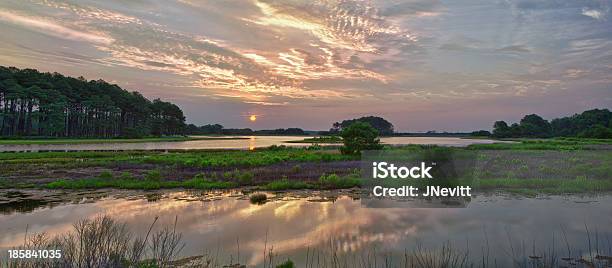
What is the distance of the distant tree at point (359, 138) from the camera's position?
42.5 metres

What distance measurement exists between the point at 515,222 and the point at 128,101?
13057 cm

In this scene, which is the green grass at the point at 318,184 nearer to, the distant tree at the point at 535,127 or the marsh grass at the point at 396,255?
the marsh grass at the point at 396,255

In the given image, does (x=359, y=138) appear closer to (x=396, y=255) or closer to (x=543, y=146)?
(x=396, y=255)

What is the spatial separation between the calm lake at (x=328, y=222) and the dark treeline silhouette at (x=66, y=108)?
84.2 meters

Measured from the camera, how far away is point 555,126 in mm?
161875

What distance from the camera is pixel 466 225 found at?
42.0ft

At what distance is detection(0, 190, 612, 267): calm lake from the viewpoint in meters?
10.2

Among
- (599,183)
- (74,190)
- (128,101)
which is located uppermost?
(128,101)

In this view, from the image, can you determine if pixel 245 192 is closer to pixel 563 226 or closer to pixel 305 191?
pixel 305 191

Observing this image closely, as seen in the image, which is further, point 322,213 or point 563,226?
point 322,213

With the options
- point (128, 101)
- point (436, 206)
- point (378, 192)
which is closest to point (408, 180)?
point (378, 192)

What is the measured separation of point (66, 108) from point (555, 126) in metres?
206

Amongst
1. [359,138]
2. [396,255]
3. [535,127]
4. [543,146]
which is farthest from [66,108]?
[535,127]

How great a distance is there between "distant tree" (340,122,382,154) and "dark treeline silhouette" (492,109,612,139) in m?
110
